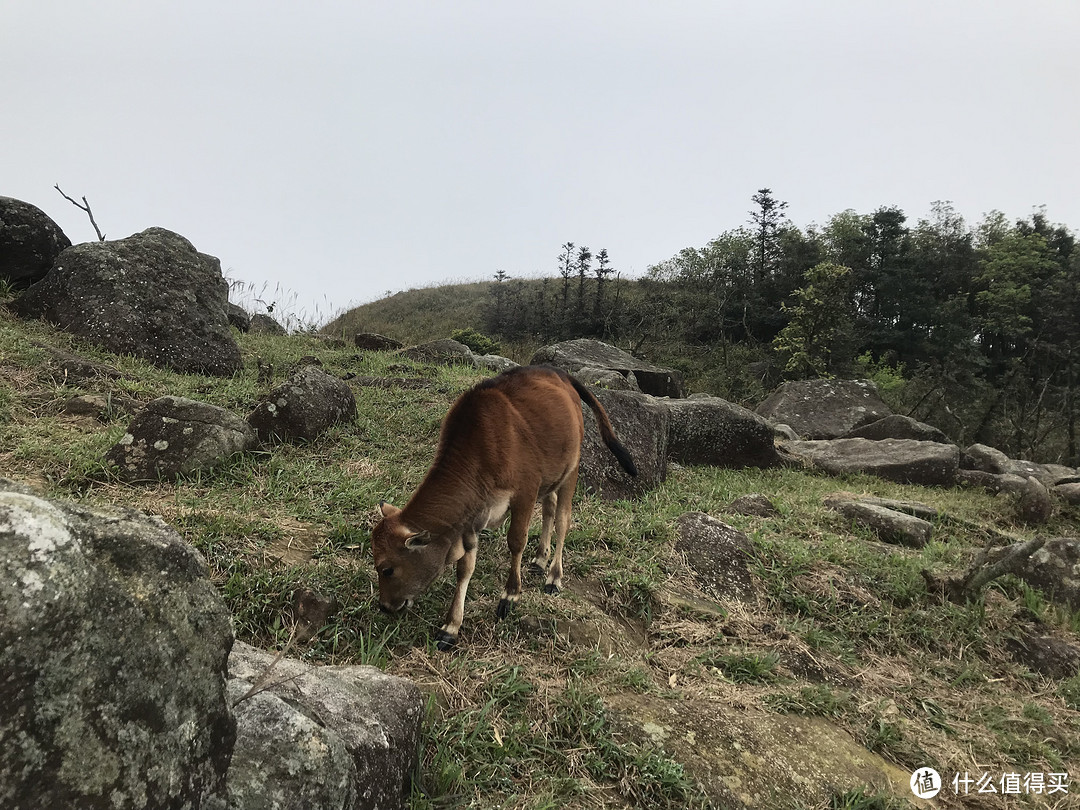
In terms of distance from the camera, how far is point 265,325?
1380 cm

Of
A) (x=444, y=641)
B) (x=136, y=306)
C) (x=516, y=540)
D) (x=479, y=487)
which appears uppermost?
(x=136, y=306)

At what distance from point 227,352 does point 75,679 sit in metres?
7.94

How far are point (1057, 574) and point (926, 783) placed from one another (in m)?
3.67

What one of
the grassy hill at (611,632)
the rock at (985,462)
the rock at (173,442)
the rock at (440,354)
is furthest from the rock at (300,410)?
the rock at (985,462)

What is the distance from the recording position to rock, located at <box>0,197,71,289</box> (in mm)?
8727

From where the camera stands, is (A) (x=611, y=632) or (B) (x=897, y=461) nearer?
(A) (x=611, y=632)

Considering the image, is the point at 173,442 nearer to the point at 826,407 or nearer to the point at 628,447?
the point at 628,447

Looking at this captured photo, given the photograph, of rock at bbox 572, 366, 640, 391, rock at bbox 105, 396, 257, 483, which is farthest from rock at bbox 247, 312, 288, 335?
rock at bbox 105, 396, 257, 483

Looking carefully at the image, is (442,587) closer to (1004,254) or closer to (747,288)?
(747,288)

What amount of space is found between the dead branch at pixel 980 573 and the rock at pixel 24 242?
479 inches

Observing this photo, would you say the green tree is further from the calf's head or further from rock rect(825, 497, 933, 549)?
the calf's head

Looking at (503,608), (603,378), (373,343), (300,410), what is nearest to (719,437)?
(603,378)

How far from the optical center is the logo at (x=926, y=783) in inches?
122

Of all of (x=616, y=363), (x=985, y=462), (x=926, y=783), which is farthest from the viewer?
(x=616, y=363)
